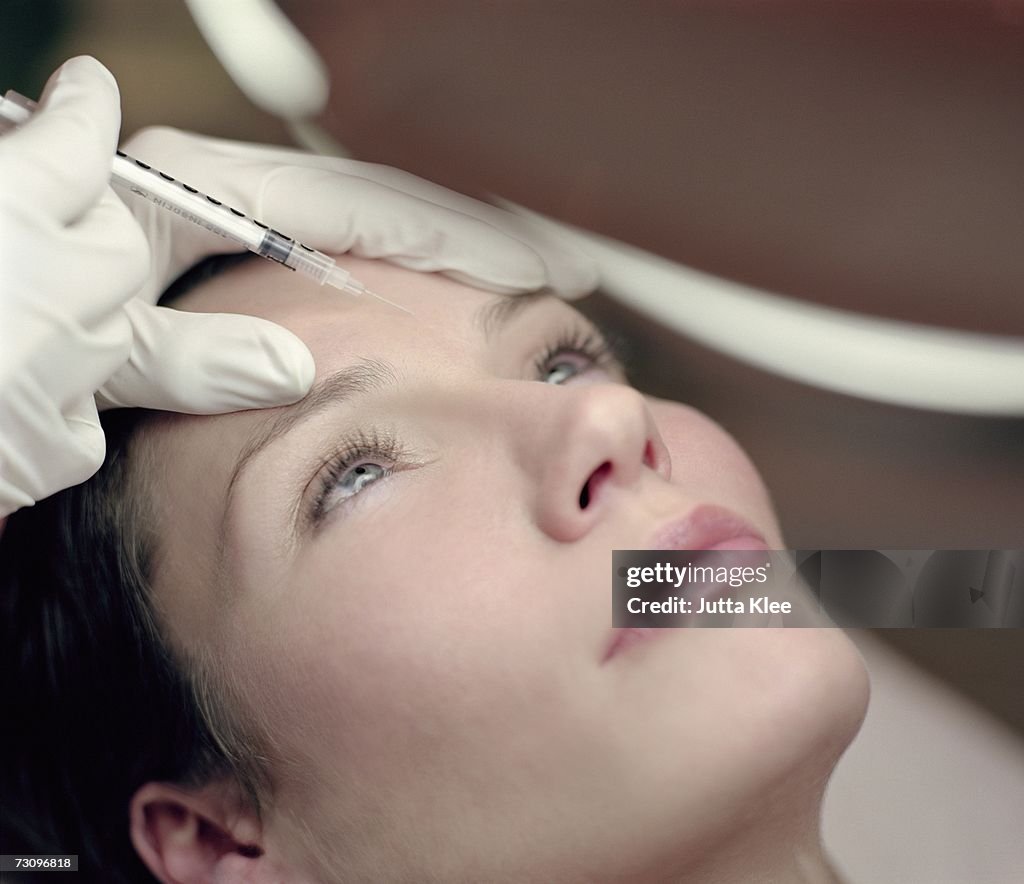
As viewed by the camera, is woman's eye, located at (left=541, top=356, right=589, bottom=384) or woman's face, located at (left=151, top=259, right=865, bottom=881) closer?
woman's face, located at (left=151, top=259, right=865, bottom=881)

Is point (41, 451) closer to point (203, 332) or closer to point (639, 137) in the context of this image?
point (203, 332)

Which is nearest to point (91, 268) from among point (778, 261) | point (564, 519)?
point (564, 519)

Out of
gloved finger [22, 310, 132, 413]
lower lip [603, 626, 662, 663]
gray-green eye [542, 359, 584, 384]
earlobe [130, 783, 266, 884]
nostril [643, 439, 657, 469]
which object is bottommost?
earlobe [130, 783, 266, 884]

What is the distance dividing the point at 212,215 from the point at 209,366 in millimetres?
131

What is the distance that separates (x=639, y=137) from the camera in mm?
872

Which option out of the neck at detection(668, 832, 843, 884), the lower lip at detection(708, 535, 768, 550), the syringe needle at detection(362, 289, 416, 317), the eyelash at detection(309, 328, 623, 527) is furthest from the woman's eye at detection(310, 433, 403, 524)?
the neck at detection(668, 832, 843, 884)

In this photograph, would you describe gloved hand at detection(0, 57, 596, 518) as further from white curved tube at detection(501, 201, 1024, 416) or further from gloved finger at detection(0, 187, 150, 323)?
white curved tube at detection(501, 201, 1024, 416)

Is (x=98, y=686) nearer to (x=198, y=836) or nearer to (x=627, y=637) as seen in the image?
(x=198, y=836)

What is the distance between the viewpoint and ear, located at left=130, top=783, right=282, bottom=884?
27.1 inches

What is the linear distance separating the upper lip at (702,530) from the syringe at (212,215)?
0.25 m

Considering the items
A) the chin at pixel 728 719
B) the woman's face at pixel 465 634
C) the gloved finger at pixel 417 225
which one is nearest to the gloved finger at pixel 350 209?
the gloved finger at pixel 417 225

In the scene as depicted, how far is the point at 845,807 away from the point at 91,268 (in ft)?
2.29

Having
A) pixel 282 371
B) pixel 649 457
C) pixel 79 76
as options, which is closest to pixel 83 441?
pixel 282 371

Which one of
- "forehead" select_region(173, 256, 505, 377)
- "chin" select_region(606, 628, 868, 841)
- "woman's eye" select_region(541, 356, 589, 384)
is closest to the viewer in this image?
"chin" select_region(606, 628, 868, 841)
